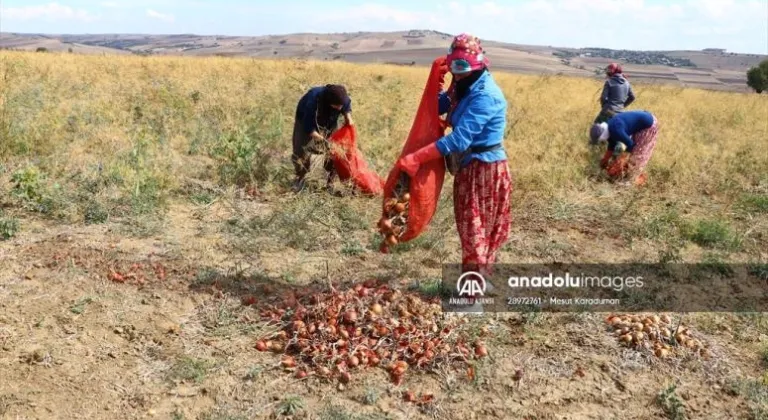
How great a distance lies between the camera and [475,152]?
314cm

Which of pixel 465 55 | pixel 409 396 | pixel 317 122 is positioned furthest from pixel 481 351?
pixel 317 122

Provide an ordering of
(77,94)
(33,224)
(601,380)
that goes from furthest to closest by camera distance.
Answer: (77,94) < (33,224) < (601,380)

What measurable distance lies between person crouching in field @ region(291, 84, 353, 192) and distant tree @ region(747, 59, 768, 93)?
36.7 m

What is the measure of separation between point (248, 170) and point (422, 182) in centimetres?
312

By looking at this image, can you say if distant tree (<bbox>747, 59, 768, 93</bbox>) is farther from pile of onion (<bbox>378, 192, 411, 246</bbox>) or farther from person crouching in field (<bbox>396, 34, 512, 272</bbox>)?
pile of onion (<bbox>378, 192, 411, 246</bbox>)

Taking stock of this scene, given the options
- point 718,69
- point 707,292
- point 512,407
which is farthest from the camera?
point 718,69

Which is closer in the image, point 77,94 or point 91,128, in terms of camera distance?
point 91,128

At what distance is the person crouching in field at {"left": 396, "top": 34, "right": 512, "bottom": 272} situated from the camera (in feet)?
9.72

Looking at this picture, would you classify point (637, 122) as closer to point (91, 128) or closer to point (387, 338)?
point (387, 338)

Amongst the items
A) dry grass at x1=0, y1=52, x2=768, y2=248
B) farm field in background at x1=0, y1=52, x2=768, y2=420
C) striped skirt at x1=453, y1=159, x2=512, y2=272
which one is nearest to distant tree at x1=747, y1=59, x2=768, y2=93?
dry grass at x1=0, y1=52, x2=768, y2=248

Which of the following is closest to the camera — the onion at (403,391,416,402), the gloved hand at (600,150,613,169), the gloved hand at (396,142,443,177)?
the onion at (403,391,416,402)

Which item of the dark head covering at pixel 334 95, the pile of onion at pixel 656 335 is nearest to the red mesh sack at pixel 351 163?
the dark head covering at pixel 334 95

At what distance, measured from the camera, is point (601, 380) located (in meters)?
3.03

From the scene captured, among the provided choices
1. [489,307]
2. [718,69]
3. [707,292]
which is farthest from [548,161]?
[718,69]
